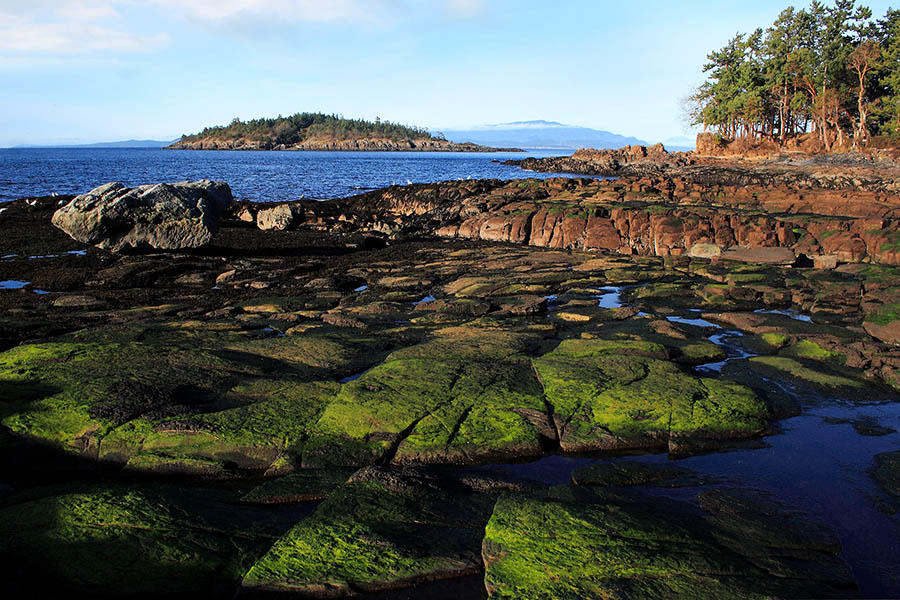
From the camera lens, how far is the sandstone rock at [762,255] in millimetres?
19719

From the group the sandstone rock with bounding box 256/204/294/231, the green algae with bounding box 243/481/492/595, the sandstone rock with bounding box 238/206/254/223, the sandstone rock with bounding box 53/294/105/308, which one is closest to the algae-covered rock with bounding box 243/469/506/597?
the green algae with bounding box 243/481/492/595

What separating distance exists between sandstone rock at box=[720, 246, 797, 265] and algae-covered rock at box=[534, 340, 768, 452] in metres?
12.2

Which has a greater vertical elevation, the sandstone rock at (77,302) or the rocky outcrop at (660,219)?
the rocky outcrop at (660,219)

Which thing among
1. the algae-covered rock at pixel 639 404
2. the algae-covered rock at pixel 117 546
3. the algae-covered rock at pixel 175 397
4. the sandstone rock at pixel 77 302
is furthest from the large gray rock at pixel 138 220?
the algae-covered rock at pixel 117 546

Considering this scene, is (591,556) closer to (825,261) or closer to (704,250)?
(825,261)

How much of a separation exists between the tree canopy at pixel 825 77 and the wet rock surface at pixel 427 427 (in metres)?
54.8

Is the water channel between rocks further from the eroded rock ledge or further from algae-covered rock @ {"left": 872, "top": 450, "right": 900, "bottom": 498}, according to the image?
the eroded rock ledge

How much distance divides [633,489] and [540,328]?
20.5 ft

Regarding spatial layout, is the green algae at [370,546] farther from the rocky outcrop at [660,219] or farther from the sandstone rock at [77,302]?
the rocky outcrop at [660,219]

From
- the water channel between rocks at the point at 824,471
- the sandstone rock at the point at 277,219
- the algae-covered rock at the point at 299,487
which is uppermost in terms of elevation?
the sandstone rock at the point at 277,219

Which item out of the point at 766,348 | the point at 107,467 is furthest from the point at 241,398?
the point at 766,348

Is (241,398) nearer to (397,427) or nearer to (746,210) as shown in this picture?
(397,427)

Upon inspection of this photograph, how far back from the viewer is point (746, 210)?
25875 millimetres

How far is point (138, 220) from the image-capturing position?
22094 mm
